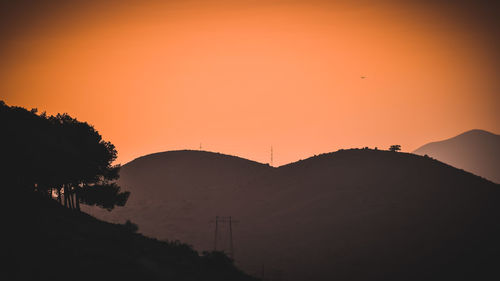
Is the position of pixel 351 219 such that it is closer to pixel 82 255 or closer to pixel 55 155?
pixel 55 155

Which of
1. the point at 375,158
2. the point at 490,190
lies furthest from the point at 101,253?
the point at 375,158

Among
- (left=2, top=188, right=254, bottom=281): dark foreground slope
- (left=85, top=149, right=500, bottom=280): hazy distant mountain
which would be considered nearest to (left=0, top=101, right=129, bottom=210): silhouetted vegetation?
(left=2, top=188, right=254, bottom=281): dark foreground slope

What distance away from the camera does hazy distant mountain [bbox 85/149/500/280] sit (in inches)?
4021

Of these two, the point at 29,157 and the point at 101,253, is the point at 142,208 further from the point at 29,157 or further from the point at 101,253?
the point at 101,253

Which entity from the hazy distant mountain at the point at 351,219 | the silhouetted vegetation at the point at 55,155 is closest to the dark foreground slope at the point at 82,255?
the silhouetted vegetation at the point at 55,155

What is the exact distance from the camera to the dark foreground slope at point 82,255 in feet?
86.7

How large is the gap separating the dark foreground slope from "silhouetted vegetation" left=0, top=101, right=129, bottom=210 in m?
11.1

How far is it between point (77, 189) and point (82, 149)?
5661mm

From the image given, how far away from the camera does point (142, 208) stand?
18338 cm

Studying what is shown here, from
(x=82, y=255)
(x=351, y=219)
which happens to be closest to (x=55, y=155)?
(x=82, y=255)

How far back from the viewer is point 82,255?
93.9 feet

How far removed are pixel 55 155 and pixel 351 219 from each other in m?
84.5

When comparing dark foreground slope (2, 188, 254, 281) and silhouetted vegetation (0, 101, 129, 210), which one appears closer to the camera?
dark foreground slope (2, 188, 254, 281)

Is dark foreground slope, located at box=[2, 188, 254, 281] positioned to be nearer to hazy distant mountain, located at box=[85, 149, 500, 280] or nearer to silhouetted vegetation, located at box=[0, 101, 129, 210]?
silhouetted vegetation, located at box=[0, 101, 129, 210]
